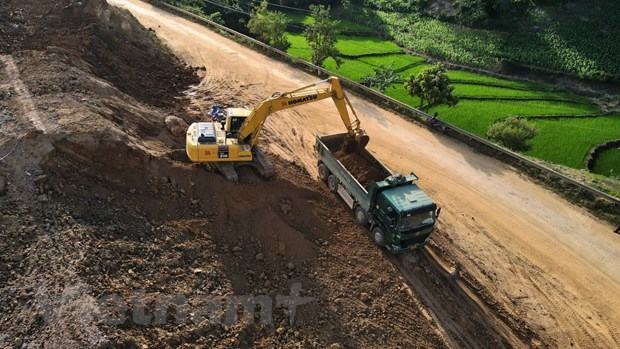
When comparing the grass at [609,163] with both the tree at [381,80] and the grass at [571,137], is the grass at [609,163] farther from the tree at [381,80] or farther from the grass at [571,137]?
the tree at [381,80]

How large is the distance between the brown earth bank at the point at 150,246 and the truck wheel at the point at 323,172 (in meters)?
0.77

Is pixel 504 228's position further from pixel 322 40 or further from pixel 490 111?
pixel 322 40

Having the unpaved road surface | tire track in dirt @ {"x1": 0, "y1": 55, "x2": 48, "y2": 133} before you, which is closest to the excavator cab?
the unpaved road surface

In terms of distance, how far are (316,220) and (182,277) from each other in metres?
5.63

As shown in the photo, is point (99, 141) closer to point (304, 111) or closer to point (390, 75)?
point (304, 111)

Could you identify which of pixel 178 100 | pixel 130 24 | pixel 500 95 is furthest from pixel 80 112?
pixel 500 95

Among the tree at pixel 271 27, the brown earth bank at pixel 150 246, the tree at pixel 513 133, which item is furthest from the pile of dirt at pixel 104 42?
the tree at pixel 513 133

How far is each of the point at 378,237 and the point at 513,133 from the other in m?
11.7

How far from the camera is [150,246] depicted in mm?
14688

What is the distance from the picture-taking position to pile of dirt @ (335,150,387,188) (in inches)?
746

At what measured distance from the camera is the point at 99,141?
16.8m

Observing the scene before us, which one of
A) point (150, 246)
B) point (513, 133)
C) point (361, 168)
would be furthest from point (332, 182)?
point (513, 133)

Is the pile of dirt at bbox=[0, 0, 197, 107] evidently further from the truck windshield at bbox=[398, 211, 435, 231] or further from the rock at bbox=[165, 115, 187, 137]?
the truck windshield at bbox=[398, 211, 435, 231]

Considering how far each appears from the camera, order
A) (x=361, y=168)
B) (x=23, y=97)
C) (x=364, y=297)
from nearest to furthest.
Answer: (x=364, y=297) < (x=23, y=97) < (x=361, y=168)
